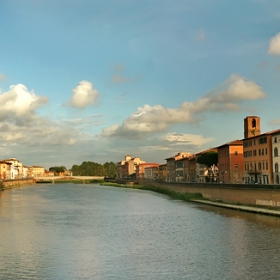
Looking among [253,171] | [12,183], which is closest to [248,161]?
[253,171]

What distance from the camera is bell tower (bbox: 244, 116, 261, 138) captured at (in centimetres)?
7619

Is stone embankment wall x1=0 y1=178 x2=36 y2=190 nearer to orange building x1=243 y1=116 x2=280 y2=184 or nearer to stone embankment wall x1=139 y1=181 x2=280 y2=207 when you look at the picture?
stone embankment wall x1=139 y1=181 x2=280 y2=207

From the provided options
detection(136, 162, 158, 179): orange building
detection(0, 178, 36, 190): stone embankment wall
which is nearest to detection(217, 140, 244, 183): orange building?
detection(0, 178, 36, 190): stone embankment wall

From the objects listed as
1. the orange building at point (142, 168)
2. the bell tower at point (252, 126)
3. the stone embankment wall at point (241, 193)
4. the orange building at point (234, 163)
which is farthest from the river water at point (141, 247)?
the orange building at point (142, 168)

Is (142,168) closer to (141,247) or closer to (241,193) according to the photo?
(241,193)

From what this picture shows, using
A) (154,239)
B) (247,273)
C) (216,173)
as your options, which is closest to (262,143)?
(216,173)

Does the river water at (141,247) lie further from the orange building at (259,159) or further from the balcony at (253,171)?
the balcony at (253,171)

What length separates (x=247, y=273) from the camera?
61.2ft

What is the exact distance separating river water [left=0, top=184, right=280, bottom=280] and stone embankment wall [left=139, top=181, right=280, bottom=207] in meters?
2.73

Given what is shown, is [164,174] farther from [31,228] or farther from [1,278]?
[1,278]

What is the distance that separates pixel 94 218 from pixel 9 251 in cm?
1639

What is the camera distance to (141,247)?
2472 cm

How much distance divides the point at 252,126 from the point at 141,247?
56.1 m

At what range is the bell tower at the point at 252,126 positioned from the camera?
250 feet
